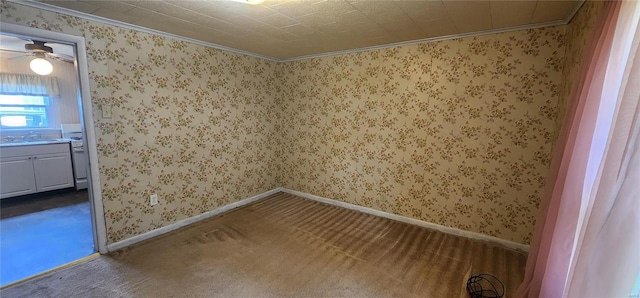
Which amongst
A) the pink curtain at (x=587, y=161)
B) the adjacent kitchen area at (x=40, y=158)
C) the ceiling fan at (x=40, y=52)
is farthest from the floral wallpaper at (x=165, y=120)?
the pink curtain at (x=587, y=161)

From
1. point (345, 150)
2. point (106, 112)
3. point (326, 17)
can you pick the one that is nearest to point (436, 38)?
point (326, 17)

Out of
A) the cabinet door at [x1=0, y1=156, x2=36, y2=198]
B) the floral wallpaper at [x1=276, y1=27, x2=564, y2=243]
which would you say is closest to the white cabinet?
the cabinet door at [x1=0, y1=156, x2=36, y2=198]

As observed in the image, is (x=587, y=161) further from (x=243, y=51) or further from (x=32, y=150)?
(x=32, y=150)

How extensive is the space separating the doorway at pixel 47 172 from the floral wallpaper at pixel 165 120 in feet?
0.26

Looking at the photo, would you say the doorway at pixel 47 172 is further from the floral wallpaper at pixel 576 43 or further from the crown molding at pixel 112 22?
the floral wallpaper at pixel 576 43

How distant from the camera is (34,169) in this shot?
12.3 feet

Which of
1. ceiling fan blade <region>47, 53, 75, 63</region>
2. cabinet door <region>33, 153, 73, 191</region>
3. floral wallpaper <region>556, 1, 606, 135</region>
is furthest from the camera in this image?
ceiling fan blade <region>47, 53, 75, 63</region>

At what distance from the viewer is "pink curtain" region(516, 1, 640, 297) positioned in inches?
38.6

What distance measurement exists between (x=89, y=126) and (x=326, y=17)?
88.4 inches

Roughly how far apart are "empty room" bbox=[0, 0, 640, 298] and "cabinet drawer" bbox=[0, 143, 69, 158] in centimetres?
3

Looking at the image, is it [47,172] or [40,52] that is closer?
[40,52]

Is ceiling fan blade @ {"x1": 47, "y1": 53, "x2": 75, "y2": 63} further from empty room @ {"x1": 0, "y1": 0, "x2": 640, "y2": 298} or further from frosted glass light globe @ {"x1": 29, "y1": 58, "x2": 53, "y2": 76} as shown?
frosted glass light globe @ {"x1": 29, "y1": 58, "x2": 53, "y2": 76}

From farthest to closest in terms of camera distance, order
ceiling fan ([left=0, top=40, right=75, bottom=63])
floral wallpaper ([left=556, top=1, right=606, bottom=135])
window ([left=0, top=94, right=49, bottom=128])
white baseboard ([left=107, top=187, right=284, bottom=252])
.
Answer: window ([left=0, top=94, right=49, bottom=128]) < ceiling fan ([left=0, top=40, right=75, bottom=63]) < white baseboard ([left=107, top=187, right=284, bottom=252]) < floral wallpaper ([left=556, top=1, right=606, bottom=135])

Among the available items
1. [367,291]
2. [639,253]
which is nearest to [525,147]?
[639,253]
